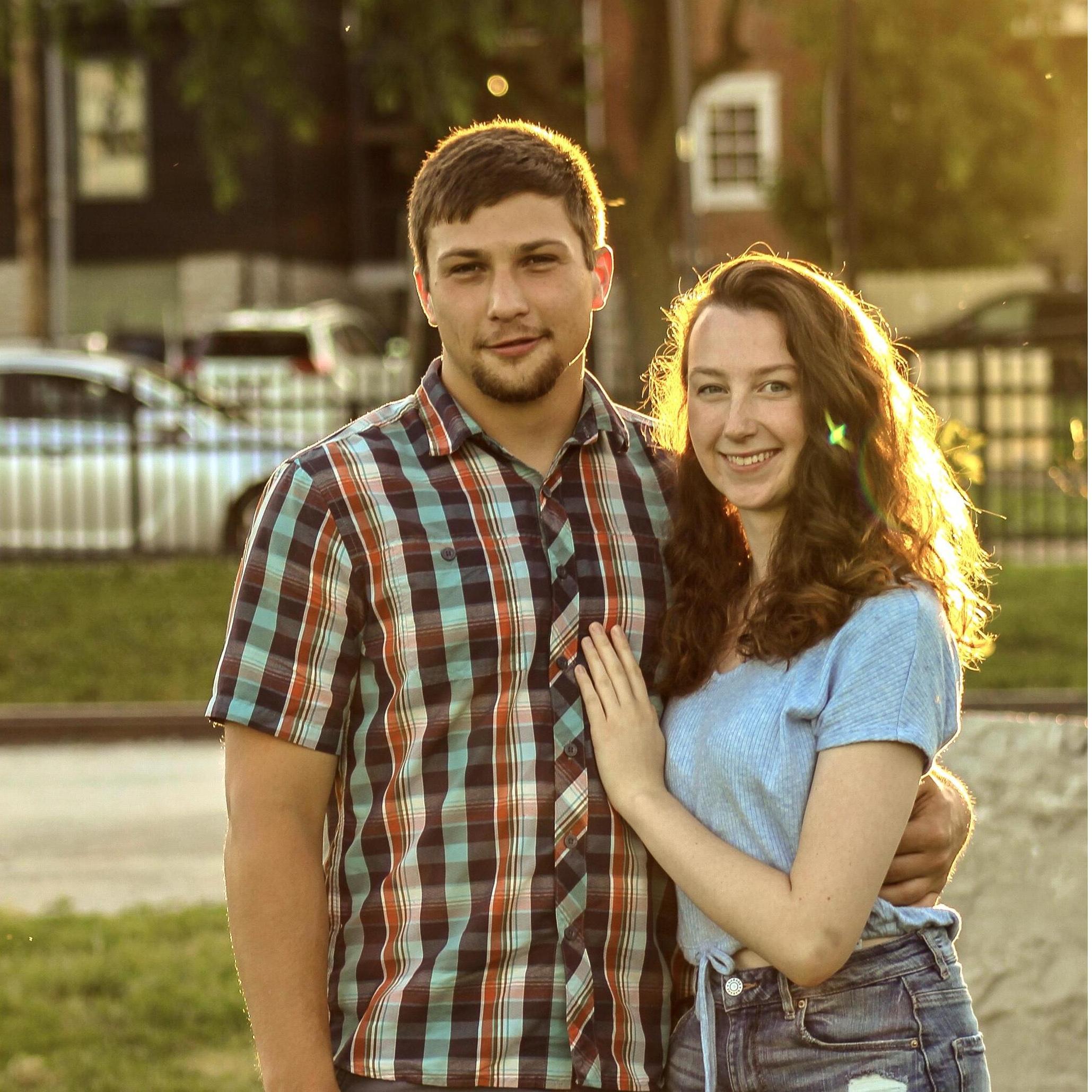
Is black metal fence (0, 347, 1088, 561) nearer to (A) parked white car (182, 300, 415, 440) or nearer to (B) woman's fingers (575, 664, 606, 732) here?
(A) parked white car (182, 300, 415, 440)

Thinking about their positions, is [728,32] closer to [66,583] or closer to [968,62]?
[66,583]

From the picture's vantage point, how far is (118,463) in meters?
15.9

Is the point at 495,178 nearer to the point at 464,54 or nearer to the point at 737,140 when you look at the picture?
the point at 464,54

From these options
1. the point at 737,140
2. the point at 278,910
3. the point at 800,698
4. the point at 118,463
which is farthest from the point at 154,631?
the point at 737,140

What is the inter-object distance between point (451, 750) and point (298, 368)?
69.0ft

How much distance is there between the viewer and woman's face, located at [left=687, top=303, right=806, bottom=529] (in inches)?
113

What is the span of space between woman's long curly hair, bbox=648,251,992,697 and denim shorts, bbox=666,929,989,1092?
0.50 metres

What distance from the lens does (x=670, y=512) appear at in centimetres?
313

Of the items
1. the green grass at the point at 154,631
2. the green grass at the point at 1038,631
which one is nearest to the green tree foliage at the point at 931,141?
the green grass at the point at 1038,631

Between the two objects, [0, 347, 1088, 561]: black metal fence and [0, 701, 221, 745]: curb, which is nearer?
[0, 701, 221, 745]: curb

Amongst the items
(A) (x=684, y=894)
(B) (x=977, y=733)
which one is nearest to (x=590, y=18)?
(B) (x=977, y=733)

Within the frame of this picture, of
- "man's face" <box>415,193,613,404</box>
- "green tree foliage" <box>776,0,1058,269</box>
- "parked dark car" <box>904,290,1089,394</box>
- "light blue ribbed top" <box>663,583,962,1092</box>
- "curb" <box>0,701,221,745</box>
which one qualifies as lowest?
"curb" <box>0,701,221,745</box>

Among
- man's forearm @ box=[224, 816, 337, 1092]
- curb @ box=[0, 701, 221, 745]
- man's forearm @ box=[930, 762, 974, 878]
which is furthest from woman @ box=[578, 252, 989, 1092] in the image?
curb @ box=[0, 701, 221, 745]

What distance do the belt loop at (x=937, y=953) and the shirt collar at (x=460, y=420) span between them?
0.98 m
